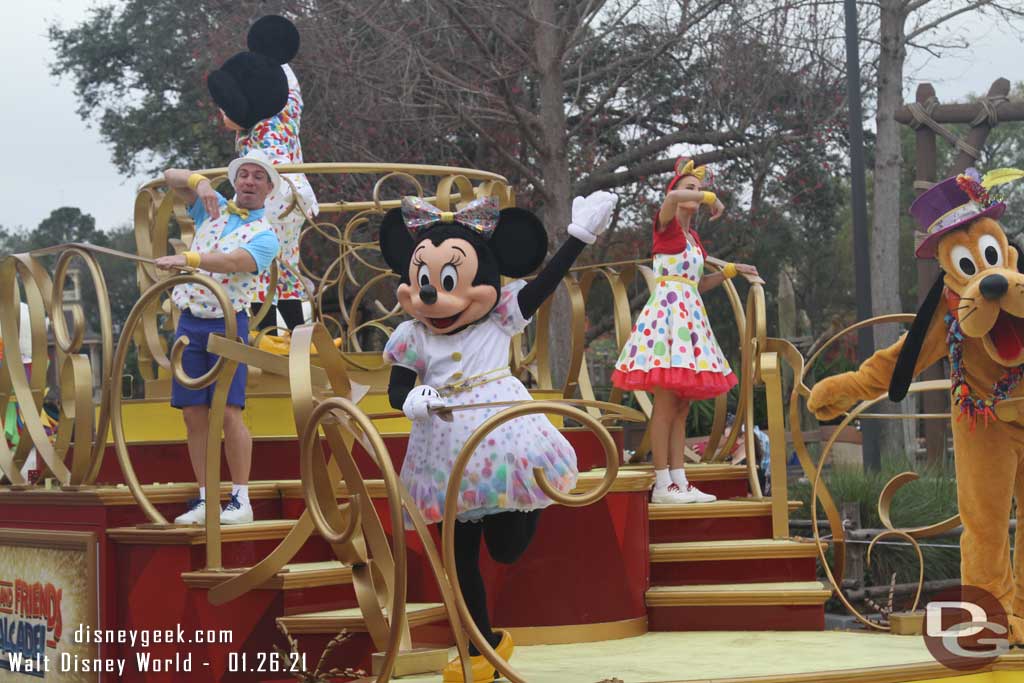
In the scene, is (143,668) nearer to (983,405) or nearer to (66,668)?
(66,668)

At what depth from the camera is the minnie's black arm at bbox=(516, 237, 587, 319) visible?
13.4 feet

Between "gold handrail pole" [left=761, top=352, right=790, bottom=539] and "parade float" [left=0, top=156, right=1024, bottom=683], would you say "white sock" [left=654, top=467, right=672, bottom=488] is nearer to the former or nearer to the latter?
"parade float" [left=0, top=156, right=1024, bottom=683]

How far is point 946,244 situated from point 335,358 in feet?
6.62

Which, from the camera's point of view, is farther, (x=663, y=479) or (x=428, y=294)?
(x=663, y=479)

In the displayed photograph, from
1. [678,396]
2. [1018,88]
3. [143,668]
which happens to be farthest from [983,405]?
[1018,88]

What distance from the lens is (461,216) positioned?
419cm

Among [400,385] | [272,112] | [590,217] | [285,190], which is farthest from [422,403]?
[272,112]

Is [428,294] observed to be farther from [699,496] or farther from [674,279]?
[699,496]

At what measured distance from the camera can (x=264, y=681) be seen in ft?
13.8

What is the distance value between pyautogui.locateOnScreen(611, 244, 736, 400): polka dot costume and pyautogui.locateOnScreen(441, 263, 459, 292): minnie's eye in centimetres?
163

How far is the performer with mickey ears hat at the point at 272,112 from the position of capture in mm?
6594

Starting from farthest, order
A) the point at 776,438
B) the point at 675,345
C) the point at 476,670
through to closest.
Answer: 1. the point at 675,345
2. the point at 776,438
3. the point at 476,670

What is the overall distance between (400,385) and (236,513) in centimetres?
87

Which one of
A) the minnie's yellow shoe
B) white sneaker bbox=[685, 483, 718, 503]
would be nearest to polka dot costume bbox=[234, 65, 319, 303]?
white sneaker bbox=[685, 483, 718, 503]
